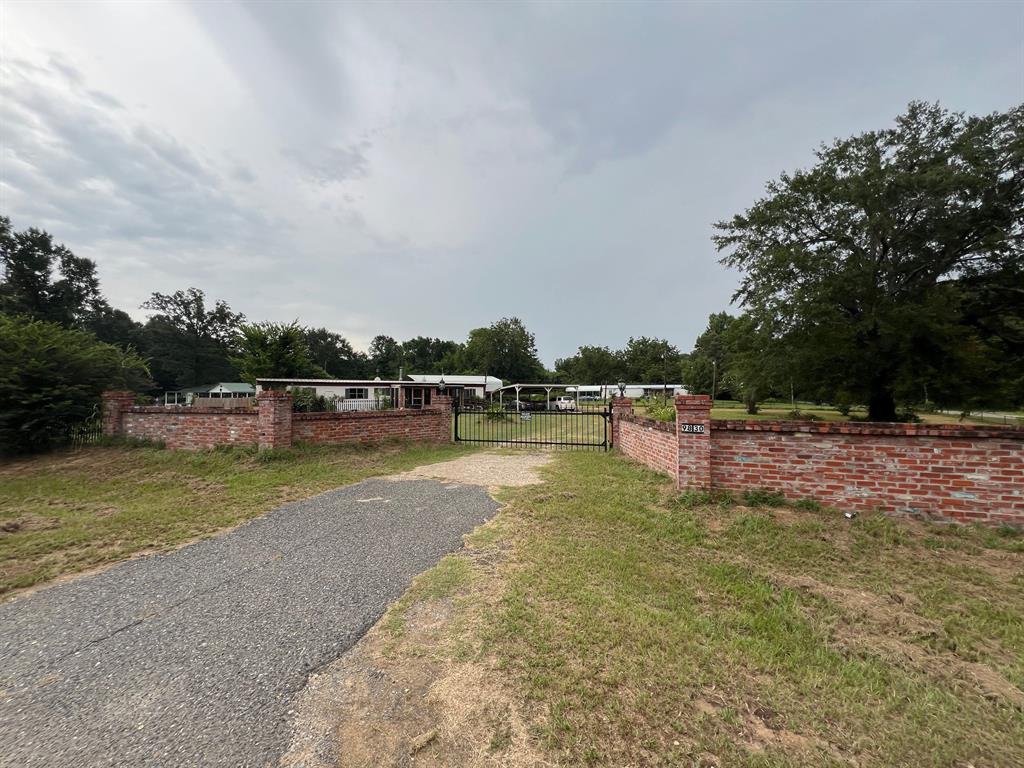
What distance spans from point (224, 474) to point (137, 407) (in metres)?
4.97

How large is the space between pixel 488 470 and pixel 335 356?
70649 mm

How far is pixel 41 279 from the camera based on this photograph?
127 feet

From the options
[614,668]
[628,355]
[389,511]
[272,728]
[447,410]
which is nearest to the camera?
[272,728]

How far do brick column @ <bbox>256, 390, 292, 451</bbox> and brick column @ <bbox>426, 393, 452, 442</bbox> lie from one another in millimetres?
3639

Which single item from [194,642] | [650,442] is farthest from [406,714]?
[650,442]

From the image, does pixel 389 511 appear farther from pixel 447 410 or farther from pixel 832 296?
pixel 832 296

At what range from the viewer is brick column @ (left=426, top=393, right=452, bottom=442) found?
36.7 feet

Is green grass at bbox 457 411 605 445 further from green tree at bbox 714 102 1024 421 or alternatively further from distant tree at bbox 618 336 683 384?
distant tree at bbox 618 336 683 384

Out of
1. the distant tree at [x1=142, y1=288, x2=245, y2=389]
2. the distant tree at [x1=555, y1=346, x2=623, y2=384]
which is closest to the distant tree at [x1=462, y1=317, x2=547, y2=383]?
the distant tree at [x1=555, y1=346, x2=623, y2=384]

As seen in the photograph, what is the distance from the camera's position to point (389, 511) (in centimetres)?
523

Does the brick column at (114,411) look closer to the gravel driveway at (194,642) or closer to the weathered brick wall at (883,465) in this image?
the gravel driveway at (194,642)

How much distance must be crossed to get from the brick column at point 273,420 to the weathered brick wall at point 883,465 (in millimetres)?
8010

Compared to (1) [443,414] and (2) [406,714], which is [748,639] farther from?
(1) [443,414]

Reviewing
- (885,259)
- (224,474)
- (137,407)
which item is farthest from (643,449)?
(885,259)
